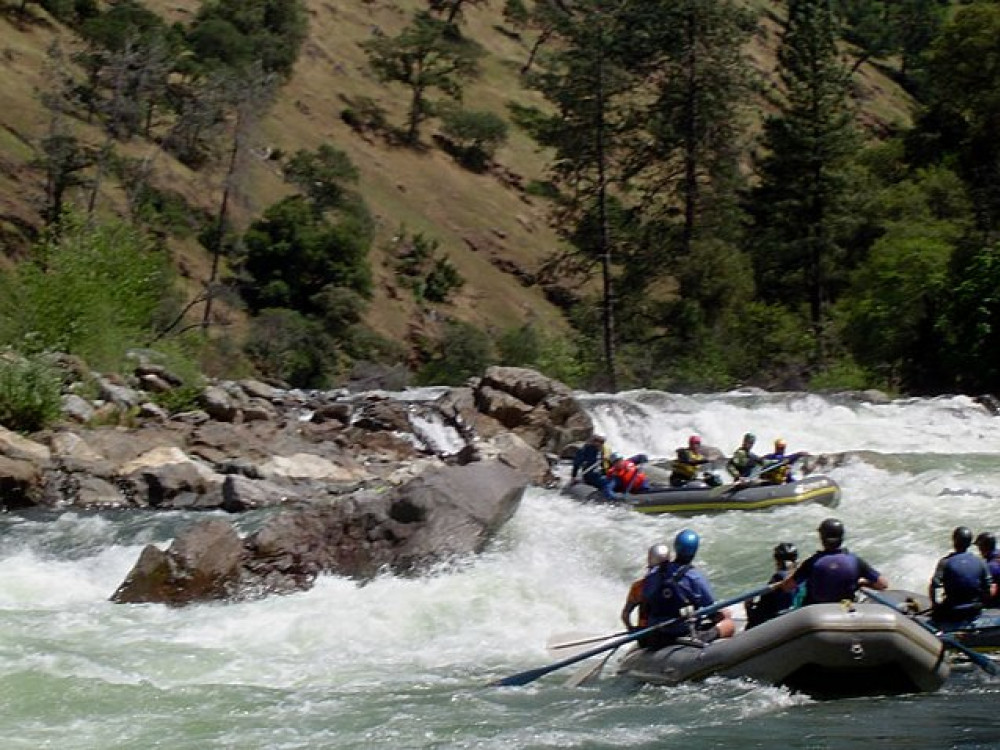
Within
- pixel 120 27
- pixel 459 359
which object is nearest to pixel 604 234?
pixel 459 359

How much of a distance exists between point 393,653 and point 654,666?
2.95 metres

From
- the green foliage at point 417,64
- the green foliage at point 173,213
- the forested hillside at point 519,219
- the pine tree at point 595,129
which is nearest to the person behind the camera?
the forested hillside at point 519,219

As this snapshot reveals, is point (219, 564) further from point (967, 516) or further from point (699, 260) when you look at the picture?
point (699, 260)

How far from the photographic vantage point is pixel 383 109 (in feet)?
213

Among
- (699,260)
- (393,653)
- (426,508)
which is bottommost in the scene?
(393,653)

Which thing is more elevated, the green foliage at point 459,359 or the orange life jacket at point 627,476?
the green foliage at point 459,359

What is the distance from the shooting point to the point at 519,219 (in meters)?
63.2

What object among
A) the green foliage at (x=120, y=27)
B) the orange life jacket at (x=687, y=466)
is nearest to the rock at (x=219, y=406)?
the orange life jacket at (x=687, y=466)

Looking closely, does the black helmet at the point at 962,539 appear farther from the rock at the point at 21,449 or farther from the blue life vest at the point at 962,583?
the rock at the point at 21,449

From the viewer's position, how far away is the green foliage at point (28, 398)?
22062mm

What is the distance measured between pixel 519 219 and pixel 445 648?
167ft

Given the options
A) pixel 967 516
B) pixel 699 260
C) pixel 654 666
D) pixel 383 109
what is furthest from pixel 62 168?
pixel 654 666

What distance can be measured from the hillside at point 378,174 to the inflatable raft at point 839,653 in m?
35.7

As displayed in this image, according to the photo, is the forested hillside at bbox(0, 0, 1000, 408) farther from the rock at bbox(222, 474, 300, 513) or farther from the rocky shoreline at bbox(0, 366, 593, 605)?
the rock at bbox(222, 474, 300, 513)
